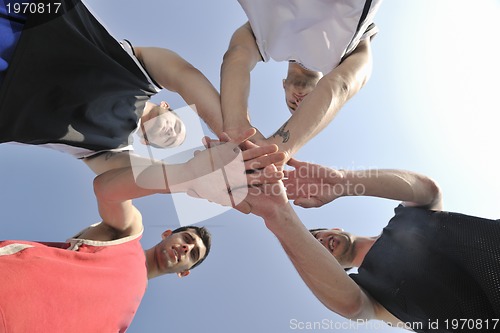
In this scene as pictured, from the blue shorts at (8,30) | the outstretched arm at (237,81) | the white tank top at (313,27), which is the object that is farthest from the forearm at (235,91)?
the blue shorts at (8,30)

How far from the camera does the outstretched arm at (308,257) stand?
973mm

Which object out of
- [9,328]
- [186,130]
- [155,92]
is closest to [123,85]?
[155,92]

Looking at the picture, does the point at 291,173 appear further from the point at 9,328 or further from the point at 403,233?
the point at 9,328

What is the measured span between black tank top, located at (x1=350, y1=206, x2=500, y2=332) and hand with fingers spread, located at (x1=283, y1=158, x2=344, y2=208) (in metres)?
0.20

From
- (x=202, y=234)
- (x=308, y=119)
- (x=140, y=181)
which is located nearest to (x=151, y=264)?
(x=202, y=234)

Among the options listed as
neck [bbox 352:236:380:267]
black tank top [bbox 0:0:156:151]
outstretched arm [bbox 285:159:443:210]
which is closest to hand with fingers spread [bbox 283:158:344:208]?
outstretched arm [bbox 285:159:443:210]

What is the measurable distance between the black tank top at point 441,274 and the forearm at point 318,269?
0.26 feet

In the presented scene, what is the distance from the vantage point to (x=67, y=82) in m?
0.93

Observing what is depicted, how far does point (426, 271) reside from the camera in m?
0.93

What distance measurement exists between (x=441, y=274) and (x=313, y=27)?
2.19 ft

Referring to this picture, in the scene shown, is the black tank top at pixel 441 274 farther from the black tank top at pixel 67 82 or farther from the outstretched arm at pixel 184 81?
the black tank top at pixel 67 82

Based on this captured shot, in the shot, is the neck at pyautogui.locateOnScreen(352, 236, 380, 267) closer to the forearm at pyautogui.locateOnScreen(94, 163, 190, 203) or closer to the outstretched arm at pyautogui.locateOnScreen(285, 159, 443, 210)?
the outstretched arm at pyautogui.locateOnScreen(285, 159, 443, 210)

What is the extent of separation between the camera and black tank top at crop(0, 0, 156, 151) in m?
0.86

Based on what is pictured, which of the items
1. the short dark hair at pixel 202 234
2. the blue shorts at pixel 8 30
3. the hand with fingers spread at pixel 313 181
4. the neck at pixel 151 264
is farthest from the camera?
the short dark hair at pixel 202 234
